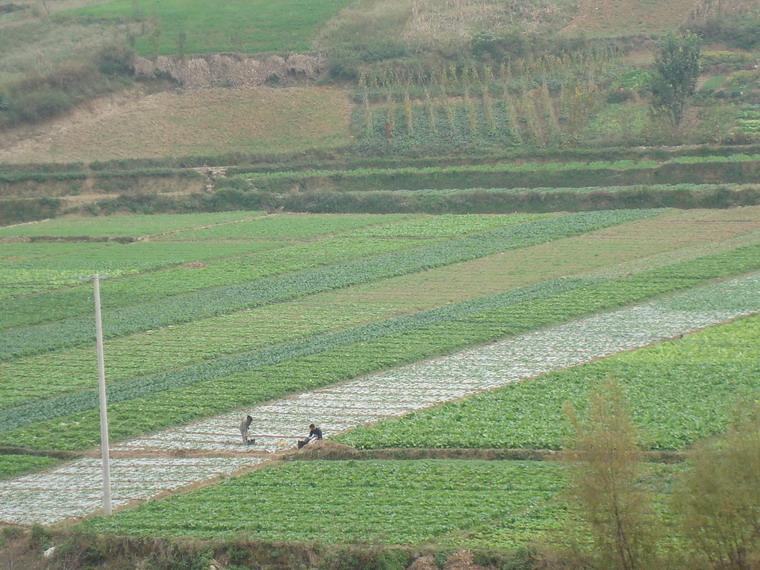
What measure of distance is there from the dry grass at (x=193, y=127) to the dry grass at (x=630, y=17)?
1723cm

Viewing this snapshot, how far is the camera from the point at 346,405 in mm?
33875

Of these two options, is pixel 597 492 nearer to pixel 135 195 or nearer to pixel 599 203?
pixel 599 203

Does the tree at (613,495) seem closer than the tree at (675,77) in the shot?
Yes

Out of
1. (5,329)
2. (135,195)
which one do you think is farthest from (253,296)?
(135,195)

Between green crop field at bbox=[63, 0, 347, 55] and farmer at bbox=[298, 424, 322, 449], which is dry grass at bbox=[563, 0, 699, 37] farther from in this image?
farmer at bbox=[298, 424, 322, 449]

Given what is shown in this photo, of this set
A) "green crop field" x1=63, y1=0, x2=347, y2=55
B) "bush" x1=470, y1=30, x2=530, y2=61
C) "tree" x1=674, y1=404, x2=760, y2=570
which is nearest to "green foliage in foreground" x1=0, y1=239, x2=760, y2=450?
"tree" x1=674, y1=404, x2=760, y2=570

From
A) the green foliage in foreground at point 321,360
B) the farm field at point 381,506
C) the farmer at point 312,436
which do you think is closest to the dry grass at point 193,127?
the green foliage in foreground at point 321,360

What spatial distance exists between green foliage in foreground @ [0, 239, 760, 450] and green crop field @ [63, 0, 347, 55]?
52828 mm

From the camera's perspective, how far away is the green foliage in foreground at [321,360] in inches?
1319

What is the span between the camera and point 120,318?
46.9 metres

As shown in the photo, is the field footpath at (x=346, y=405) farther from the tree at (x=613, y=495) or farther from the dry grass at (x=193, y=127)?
the dry grass at (x=193, y=127)

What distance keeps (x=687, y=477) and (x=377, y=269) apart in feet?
112

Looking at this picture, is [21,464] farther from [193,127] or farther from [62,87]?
[62,87]

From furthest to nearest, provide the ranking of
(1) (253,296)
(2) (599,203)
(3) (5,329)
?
1. (2) (599,203)
2. (1) (253,296)
3. (3) (5,329)
